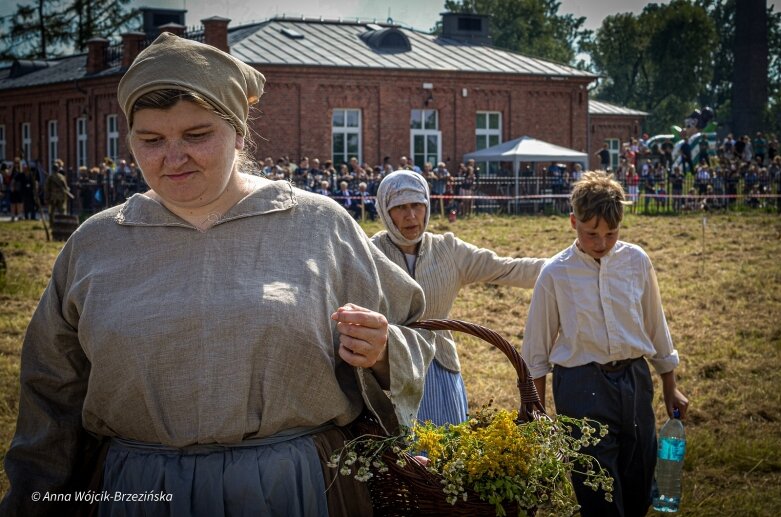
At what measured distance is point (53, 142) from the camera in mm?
43094

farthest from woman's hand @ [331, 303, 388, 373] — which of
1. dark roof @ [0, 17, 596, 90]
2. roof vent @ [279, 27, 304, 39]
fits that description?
roof vent @ [279, 27, 304, 39]

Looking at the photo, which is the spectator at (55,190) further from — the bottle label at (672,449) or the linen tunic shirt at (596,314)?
the linen tunic shirt at (596,314)

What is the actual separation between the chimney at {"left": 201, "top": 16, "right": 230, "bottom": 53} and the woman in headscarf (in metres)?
31.9

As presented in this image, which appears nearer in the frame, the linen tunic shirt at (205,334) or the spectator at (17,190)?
the linen tunic shirt at (205,334)

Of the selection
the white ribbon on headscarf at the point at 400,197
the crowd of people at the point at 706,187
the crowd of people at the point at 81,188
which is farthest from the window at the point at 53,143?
the white ribbon on headscarf at the point at 400,197

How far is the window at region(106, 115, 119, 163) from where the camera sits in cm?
3784

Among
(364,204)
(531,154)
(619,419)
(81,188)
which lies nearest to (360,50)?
(531,154)

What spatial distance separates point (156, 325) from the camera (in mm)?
2594

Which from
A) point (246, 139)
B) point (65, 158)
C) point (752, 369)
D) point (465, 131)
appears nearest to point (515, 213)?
point (465, 131)

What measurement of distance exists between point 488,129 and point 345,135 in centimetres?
595

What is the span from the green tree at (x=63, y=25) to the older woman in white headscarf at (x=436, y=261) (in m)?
55.4

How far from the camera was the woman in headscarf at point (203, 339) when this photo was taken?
2580mm

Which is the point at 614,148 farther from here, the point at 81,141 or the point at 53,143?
the point at 53,143

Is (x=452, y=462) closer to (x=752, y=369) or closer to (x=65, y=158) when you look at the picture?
(x=752, y=369)
